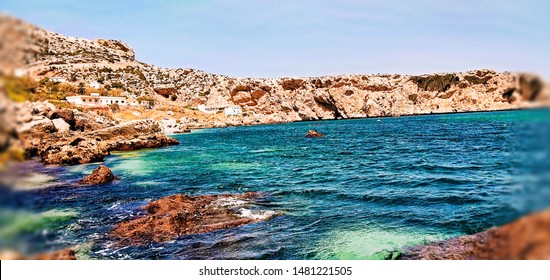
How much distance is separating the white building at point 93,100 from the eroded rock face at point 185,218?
53.2 m

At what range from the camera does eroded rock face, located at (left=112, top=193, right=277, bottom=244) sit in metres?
9.00

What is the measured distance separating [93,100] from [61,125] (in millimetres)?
30822

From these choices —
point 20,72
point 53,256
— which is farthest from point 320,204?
point 20,72

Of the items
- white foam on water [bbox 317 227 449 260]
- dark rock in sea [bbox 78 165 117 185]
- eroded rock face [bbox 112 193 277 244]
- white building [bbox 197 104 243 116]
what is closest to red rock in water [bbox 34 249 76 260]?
eroded rock face [bbox 112 193 277 244]

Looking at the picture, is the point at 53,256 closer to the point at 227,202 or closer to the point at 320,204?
the point at 227,202

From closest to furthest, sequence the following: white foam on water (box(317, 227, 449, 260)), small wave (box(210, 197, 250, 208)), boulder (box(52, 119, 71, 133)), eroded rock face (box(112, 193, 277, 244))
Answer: white foam on water (box(317, 227, 449, 260)) → eroded rock face (box(112, 193, 277, 244)) → small wave (box(210, 197, 250, 208)) → boulder (box(52, 119, 71, 133))

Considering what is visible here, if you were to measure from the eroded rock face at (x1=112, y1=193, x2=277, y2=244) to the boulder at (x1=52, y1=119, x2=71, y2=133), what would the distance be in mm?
28481

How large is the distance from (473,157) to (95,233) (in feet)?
68.9

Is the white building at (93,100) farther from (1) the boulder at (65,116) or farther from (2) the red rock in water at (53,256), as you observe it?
(2) the red rock in water at (53,256)

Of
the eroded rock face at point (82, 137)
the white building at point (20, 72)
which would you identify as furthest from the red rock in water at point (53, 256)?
the eroded rock face at point (82, 137)

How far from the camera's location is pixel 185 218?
1009 centimetres

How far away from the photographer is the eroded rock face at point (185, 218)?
900 cm

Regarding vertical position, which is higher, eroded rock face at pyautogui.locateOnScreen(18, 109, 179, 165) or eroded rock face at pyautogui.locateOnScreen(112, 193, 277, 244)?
eroded rock face at pyautogui.locateOnScreen(18, 109, 179, 165)

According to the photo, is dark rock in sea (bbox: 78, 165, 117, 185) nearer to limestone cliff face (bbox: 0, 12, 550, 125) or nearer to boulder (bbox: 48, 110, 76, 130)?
boulder (bbox: 48, 110, 76, 130)
